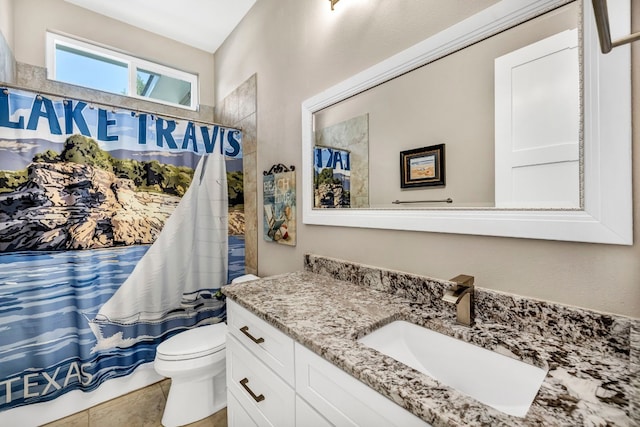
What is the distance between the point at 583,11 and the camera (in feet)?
2.53

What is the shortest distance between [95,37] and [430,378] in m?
3.36

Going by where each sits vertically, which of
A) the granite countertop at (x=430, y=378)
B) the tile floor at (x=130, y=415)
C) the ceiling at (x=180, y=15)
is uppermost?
the ceiling at (x=180, y=15)

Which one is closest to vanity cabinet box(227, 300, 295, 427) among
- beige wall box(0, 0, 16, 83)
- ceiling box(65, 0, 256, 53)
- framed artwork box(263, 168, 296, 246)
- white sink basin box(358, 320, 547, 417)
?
white sink basin box(358, 320, 547, 417)

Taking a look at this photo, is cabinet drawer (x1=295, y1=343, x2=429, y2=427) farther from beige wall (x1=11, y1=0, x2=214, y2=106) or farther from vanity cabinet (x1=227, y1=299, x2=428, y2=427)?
beige wall (x1=11, y1=0, x2=214, y2=106)

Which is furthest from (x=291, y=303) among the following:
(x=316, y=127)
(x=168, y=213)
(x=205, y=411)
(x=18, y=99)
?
(x=18, y=99)

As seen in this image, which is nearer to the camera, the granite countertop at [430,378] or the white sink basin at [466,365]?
the granite countertop at [430,378]

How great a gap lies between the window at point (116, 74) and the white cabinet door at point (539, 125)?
9.45 ft

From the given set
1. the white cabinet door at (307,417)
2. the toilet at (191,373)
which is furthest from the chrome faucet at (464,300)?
the toilet at (191,373)

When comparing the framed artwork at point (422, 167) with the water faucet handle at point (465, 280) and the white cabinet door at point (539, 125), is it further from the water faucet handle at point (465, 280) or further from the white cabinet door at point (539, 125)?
the water faucet handle at point (465, 280)

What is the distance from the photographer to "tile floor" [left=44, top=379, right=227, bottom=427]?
1.65 meters

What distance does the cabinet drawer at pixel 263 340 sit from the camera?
0.92 meters

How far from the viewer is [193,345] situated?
165cm

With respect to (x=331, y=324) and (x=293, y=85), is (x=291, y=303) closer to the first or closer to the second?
(x=331, y=324)

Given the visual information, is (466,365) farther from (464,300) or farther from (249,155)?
(249,155)
